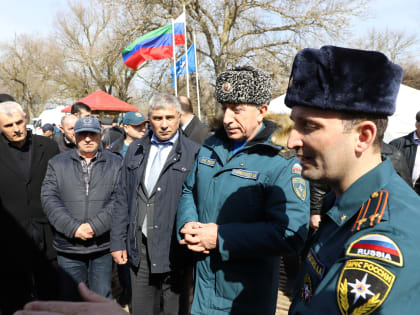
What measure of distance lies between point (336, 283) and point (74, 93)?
101 ft

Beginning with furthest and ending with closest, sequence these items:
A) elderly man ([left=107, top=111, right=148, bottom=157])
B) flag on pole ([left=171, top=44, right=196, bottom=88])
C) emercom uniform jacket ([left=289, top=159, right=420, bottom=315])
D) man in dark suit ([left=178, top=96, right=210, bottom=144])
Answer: flag on pole ([left=171, top=44, right=196, bottom=88]), elderly man ([left=107, top=111, right=148, bottom=157]), man in dark suit ([left=178, top=96, right=210, bottom=144]), emercom uniform jacket ([left=289, top=159, right=420, bottom=315])

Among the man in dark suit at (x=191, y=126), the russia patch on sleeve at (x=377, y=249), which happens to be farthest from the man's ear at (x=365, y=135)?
the man in dark suit at (x=191, y=126)

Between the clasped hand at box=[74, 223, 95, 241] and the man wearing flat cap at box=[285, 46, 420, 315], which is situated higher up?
the man wearing flat cap at box=[285, 46, 420, 315]

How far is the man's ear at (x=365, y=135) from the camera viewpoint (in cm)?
105

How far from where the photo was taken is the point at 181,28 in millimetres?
10297

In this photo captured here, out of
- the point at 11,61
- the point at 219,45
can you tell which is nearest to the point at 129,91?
the point at 219,45

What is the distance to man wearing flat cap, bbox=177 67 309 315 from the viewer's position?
1.86m

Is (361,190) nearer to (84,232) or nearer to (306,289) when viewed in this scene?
(306,289)

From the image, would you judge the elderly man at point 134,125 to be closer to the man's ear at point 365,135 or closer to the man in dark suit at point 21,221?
the man in dark suit at point 21,221

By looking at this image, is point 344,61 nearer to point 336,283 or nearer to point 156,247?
point 336,283

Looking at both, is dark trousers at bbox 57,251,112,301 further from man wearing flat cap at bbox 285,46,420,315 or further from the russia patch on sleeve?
the russia patch on sleeve

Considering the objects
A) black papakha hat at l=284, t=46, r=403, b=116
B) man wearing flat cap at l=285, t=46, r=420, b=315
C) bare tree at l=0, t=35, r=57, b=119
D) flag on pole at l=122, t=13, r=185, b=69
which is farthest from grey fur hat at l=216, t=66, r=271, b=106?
Result: bare tree at l=0, t=35, r=57, b=119

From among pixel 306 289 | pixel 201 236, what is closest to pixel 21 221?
pixel 201 236

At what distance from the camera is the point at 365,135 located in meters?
1.06
